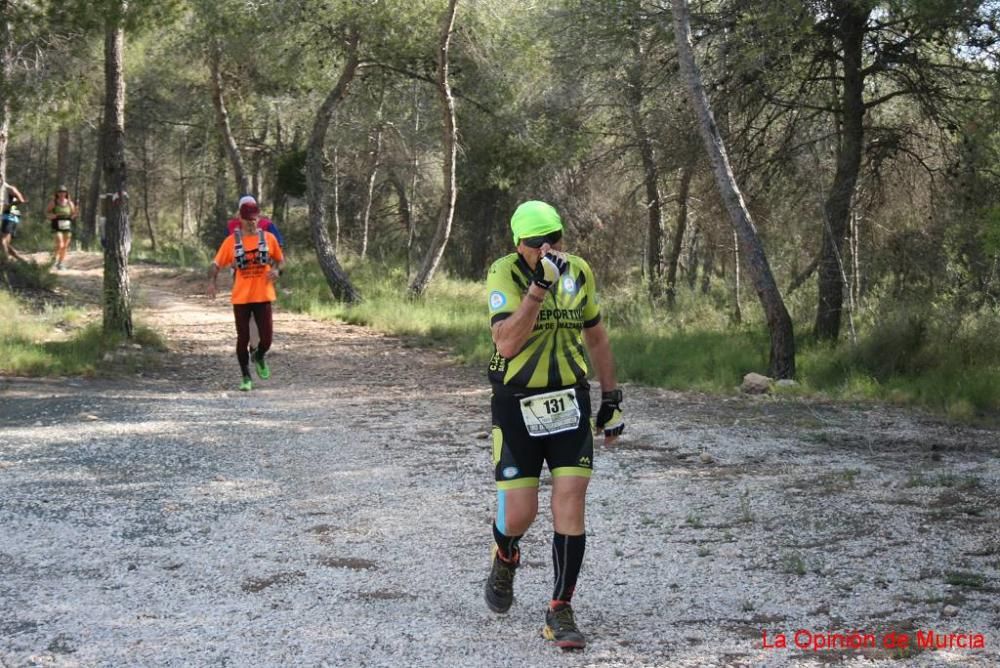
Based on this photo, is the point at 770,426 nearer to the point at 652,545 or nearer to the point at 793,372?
the point at 793,372

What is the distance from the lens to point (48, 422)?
31.8ft

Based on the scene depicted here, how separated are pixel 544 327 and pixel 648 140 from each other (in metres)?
15.4

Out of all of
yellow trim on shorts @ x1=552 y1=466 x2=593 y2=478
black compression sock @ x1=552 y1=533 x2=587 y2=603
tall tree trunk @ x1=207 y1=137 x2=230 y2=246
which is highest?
tall tree trunk @ x1=207 y1=137 x2=230 y2=246

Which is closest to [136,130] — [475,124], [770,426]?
[475,124]

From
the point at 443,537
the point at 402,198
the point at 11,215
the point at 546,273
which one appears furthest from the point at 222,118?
the point at 546,273

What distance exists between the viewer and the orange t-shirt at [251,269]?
36.0 ft

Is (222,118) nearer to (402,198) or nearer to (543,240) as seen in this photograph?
(402,198)

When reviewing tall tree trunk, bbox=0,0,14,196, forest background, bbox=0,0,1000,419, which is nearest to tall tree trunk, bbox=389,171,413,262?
forest background, bbox=0,0,1000,419

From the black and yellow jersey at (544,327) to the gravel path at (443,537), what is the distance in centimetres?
Answer: 110

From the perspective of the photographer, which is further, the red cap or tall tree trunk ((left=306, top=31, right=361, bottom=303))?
tall tree trunk ((left=306, top=31, right=361, bottom=303))

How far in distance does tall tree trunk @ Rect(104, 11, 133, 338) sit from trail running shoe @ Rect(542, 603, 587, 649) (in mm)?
10545

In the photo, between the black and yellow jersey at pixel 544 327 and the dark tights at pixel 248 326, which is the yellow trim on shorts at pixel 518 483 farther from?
the dark tights at pixel 248 326

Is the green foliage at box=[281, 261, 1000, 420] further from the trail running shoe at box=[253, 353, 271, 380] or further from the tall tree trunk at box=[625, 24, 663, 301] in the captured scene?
the trail running shoe at box=[253, 353, 271, 380]

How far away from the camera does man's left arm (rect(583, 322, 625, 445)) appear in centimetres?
480
